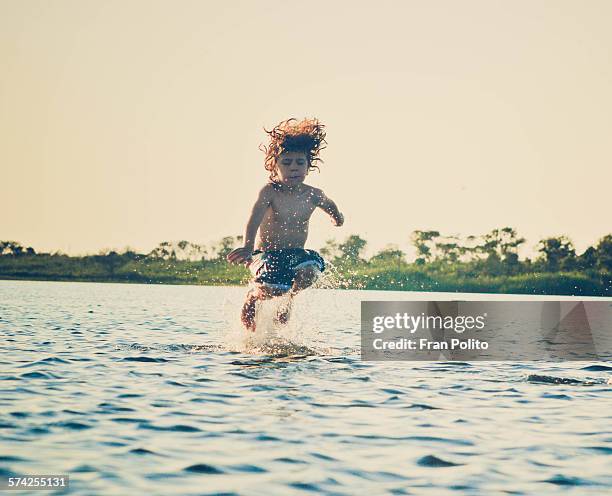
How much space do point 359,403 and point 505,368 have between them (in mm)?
3608

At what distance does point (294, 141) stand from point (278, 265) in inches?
64.8

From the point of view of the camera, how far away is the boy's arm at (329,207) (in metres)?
11.2

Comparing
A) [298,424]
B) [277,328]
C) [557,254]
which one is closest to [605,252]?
[557,254]

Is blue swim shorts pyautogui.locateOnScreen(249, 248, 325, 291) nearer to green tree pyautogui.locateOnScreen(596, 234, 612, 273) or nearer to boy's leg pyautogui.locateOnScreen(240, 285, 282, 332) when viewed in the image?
boy's leg pyautogui.locateOnScreen(240, 285, 282, 332)

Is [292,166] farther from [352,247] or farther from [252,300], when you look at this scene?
[352,247]

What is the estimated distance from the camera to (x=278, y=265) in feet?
35.5

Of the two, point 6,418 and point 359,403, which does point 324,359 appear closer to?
point 359,403

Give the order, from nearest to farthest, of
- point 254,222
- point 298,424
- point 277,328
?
1. point 298,424
2. point 254,222
3. point 277,328

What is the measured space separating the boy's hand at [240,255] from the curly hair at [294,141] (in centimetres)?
110

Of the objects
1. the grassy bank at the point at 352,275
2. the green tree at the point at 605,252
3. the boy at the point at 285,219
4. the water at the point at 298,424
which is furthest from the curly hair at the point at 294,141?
A: the green tree at the point at 605,252

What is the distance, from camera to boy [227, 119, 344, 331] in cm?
1081

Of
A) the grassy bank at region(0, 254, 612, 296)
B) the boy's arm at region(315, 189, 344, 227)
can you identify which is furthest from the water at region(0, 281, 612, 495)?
the grassy bank at region(0, 254, 612, 296)

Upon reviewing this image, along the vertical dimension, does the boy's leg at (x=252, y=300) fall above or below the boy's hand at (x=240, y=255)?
below

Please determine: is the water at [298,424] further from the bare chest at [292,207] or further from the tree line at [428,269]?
the tree line at [428,269]
